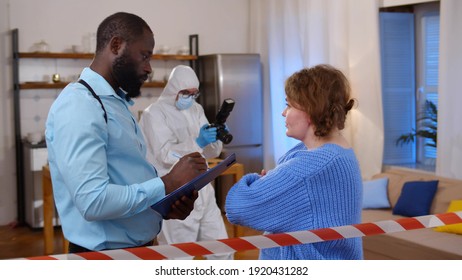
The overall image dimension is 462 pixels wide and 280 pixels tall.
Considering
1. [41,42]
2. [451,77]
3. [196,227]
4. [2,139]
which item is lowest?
[196,227]

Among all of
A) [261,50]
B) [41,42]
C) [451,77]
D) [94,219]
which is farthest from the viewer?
[261,50]

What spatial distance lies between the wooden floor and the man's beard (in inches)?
138

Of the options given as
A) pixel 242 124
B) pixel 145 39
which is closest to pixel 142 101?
pixel 242 124

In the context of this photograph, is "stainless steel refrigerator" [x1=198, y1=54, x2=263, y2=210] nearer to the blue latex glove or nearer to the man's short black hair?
the blue latex glove

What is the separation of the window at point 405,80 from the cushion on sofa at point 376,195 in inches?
34.2

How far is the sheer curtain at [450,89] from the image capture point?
529 centimetres

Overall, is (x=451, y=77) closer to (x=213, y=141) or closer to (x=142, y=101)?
(x=213, y=141)

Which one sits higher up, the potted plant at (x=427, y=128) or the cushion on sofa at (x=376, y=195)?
the potted plant at (x=427, y=128)

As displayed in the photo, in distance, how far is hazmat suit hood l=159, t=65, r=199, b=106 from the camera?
4809 mm

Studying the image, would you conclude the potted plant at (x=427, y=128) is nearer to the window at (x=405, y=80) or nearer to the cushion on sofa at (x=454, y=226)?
the window at (x=405, y=80)

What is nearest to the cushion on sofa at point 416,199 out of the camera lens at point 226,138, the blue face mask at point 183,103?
the camera lens at point 226,138

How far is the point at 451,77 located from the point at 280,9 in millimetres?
2453

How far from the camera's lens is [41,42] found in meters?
6.59

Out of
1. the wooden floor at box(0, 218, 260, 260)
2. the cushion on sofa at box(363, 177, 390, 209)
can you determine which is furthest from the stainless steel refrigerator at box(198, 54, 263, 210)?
the cushion on sofa at box(363, 177, 390, 209)
